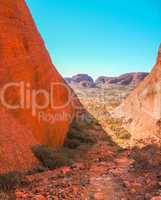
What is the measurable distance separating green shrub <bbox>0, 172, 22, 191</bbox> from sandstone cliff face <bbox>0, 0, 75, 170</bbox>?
0.56 meters

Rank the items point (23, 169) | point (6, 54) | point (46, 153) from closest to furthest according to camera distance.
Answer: point (23, 169) → point (46, 153) → point (6, 54)

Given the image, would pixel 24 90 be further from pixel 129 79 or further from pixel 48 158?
pixel 129 79

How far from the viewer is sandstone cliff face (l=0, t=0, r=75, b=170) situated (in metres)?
6.93

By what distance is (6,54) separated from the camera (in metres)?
8.08

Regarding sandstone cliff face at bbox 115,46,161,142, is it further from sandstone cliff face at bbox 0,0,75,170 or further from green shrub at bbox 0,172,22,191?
green shrub at bbox 0,172,22,191

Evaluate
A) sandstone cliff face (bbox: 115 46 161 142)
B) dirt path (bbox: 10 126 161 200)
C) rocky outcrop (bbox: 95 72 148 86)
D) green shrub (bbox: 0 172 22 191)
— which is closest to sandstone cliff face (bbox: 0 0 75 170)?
green shrub (bbox: 0 172 22 191)

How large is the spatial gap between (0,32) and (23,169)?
4403 mm

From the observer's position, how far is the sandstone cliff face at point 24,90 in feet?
22.7

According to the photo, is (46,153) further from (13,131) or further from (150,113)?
(150,113)

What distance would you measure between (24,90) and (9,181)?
346cm

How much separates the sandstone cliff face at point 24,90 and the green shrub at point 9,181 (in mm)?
561

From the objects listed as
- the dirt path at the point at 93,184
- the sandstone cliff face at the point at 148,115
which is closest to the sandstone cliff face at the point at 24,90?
the dirt path at the point at 93,184

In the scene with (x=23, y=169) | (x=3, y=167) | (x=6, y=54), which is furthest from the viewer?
(x=6, y=54)

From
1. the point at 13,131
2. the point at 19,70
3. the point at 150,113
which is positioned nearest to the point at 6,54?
the point at 19,70
